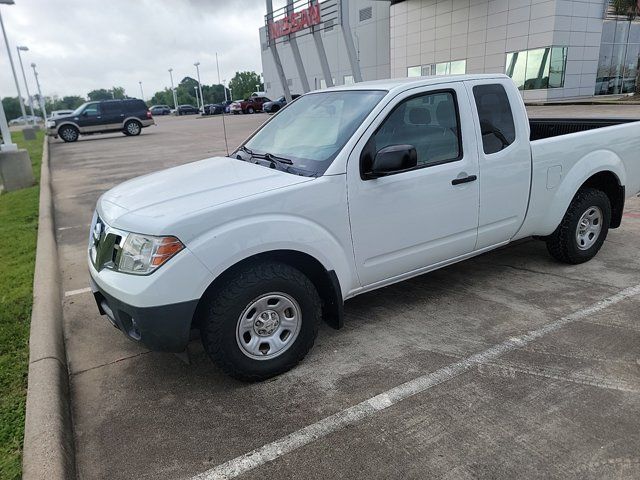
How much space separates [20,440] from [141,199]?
5.06ft

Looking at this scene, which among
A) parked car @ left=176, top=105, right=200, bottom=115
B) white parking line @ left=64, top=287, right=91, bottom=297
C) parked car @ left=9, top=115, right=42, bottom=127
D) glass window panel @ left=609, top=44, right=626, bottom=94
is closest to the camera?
white parking line @ left=64, top=287, right=91, bottom=297

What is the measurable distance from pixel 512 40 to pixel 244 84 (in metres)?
Result: 76.7

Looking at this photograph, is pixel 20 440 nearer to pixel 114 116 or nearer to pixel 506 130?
pixel 506 130

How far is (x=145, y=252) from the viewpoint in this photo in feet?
9.30

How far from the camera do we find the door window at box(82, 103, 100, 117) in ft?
81.3

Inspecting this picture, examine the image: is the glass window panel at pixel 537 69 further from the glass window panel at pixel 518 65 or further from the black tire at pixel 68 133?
the black tire at pixel 68 133

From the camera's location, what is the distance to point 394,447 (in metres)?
2.60

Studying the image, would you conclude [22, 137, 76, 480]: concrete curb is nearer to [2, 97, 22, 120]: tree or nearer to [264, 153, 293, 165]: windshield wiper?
[264, 153, 293, 165]: windshield wiper

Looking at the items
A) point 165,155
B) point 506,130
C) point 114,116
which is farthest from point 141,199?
point 114,116

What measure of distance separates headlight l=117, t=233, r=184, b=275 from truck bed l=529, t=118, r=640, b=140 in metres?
4.45

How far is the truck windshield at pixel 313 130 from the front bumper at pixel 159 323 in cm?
122

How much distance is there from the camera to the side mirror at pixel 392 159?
10.6 ft

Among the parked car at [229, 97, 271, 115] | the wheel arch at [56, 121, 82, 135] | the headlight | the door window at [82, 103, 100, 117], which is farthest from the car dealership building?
the headlight

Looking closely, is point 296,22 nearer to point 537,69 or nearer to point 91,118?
point 91,118
